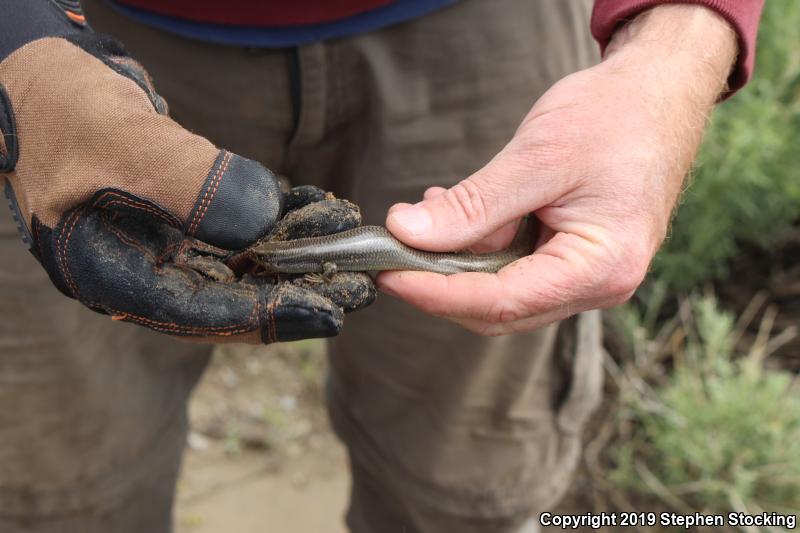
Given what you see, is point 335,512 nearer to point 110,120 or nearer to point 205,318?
point 205,318

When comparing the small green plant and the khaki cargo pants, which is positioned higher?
the khaki cargo pants

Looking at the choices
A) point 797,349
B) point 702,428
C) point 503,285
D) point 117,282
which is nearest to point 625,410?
point 702,428

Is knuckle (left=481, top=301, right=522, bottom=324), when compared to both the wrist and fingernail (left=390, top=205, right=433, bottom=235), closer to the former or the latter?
fingernail (left=390, top=205, right=433, bottom=235)

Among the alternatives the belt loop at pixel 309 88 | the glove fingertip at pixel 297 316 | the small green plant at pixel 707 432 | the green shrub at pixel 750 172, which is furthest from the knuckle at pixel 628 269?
the green shrub at pixel 750 172

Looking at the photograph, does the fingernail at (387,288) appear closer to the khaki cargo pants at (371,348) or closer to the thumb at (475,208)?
the thumb at (475,208)

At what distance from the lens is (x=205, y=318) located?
1779 millimetres

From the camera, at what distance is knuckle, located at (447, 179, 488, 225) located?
1.95 metres

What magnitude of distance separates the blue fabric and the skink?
66cm

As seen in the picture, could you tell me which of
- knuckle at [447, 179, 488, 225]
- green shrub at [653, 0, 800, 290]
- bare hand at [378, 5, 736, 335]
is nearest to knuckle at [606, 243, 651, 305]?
bare hand at [378, 5, 736, 335]

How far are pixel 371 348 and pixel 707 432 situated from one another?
1.81 metres

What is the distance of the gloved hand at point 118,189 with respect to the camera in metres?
1.69

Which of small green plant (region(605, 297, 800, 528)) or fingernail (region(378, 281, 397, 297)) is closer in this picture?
fingernail (region(378, 281, 397, 297))

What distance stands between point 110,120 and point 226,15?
2.60 ft

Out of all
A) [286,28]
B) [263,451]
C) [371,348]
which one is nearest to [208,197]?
[286,28]
